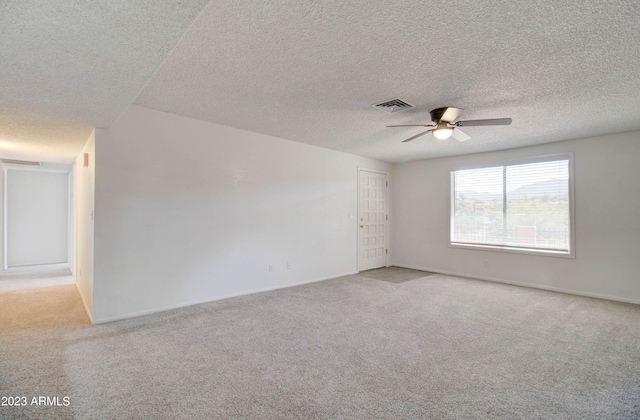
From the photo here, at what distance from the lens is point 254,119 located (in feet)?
12.7

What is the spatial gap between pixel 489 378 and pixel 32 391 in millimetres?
3310

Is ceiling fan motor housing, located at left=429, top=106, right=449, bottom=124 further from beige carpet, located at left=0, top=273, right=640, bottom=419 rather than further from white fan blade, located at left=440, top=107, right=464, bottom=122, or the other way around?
beige carpet, located at left=0, top=273, right=640, bottom=419

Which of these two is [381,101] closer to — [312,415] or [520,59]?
[520,59]

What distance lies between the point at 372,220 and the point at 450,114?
346cm

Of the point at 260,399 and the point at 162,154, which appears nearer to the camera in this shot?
the point at 260,399

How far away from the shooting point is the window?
4828 millimetres

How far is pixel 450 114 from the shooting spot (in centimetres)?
337

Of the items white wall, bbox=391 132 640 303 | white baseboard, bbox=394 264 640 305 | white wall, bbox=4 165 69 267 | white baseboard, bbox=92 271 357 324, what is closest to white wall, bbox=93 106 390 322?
white baseboard, bbox=92 271 357 324

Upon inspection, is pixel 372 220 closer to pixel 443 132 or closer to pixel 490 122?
pixel 443 132

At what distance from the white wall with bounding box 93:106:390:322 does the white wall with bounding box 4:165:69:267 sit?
512cm

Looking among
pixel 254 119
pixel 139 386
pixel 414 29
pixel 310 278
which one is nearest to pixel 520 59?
pixel 414 29

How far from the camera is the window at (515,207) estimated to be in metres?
4.83

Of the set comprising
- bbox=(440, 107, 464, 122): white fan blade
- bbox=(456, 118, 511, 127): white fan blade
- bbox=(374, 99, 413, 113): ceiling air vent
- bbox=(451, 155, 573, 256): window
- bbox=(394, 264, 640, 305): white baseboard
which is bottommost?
bbox=(394, 264, 640, 305): white baseboard

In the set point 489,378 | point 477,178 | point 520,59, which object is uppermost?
point 520,59
